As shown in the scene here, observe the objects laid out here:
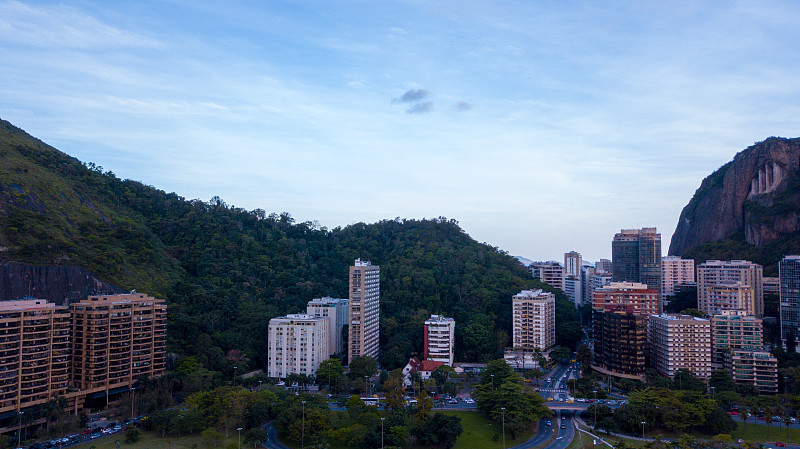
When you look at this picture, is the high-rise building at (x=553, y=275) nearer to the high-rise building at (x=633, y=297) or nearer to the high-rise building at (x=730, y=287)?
the high-rise building at (x=730, y=287)

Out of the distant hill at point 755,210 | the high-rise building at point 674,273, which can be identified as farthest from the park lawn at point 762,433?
the high-rise building at point 674,273

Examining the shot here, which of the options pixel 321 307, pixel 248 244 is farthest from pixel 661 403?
pixel 248 244

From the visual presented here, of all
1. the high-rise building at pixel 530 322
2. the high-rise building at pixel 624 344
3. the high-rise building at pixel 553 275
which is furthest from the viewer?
the high-rise building at pixel 553 275

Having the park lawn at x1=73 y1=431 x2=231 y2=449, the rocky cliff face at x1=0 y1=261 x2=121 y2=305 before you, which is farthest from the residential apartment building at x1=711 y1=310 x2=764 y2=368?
the rocky cliff face at x1=0 y1=261 x2=121 y2=305

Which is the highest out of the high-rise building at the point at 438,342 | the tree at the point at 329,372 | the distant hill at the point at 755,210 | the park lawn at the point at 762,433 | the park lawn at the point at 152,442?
the distant hill at the point at 755,210

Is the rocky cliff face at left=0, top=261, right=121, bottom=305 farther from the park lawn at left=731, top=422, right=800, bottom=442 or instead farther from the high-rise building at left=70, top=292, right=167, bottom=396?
the park lawn at left=731, top=422, right=800, bottom=442

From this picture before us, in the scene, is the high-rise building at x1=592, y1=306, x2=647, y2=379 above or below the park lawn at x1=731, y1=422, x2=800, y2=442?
above

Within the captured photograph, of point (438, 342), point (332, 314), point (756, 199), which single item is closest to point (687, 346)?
point (438, 342)
